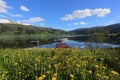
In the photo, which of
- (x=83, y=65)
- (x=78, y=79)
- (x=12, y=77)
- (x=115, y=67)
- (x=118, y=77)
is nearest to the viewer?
(x=118, y=77)

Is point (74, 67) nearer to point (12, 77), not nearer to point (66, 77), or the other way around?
point (66, 77)

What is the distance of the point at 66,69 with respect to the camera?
5.39 metres

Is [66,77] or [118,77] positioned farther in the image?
[66,77]

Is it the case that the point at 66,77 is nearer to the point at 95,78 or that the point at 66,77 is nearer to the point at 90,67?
the point at 95,78

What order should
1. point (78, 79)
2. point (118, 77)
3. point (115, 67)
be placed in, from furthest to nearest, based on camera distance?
point (115, 67)
point (78, 79)
point (118, 77)

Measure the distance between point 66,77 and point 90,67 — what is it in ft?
4.26

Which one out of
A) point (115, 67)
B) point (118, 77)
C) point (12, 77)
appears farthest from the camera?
point (115, 67)

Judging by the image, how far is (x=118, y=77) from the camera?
4398mm

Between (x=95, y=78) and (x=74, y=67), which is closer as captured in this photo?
(x=95, y=78)

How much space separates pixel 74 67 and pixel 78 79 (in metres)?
0.66

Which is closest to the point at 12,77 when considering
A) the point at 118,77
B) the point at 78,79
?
the point at 78,79

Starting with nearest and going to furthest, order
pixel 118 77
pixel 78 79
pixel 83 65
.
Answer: pixel 118 77
pixel 78 79
pixel 83 65

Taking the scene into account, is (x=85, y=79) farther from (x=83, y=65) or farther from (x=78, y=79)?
(x=83, y=65)

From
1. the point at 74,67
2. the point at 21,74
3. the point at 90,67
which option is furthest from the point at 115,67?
the point at 21,74
